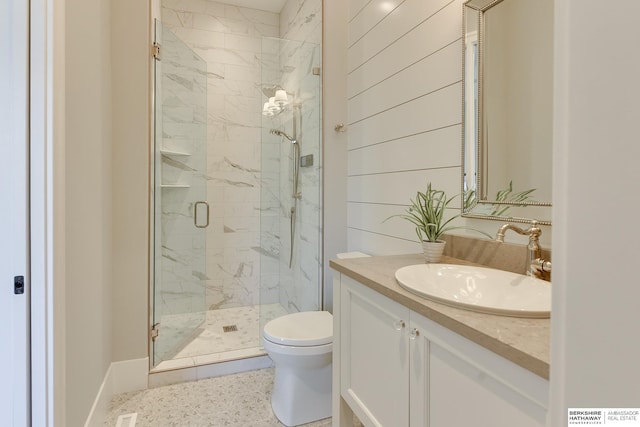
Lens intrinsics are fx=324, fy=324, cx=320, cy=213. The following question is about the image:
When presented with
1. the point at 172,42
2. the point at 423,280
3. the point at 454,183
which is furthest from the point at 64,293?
the point at 172,42

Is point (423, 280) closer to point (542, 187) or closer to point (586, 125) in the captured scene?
point (542, 187)

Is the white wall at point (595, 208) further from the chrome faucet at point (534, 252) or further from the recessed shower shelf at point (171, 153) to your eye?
the recessed shower shelf at point (171, 153)

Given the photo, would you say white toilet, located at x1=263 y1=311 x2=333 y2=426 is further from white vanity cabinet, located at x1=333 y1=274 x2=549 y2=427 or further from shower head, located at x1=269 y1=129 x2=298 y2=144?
shower head, located at x1=269 y1=129 x2=298 y2=144

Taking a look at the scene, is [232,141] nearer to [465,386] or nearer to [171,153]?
[171,153]

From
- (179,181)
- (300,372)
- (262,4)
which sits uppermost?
(262,4)

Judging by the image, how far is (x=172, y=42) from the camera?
7.91 ft

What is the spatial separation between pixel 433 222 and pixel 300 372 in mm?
1023

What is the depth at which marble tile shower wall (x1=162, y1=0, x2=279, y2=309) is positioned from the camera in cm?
310

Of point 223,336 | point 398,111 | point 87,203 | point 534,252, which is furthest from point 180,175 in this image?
point 534,252

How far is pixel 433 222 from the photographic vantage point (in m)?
1.46

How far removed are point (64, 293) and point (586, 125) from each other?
58.5 inches

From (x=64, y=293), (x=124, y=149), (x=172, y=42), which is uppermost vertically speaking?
(x=172, y=42)
